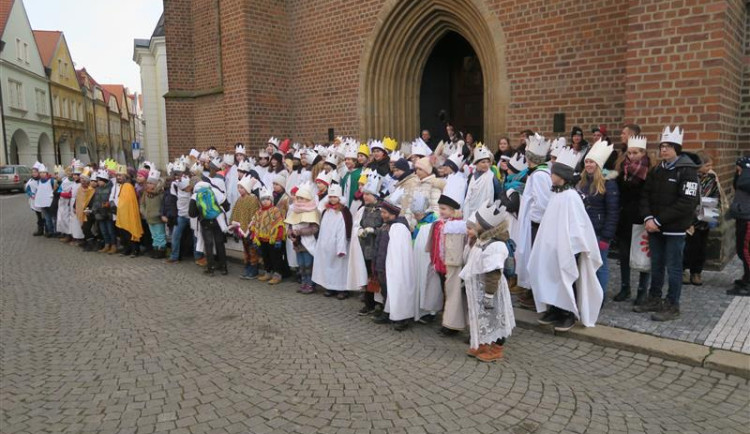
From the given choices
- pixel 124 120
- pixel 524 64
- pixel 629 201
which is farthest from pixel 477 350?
pixel 124 120

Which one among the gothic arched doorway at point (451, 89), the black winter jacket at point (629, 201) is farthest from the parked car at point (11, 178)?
the black winter jacket at point (629, 201)

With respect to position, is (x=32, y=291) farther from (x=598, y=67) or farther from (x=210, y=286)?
(x=598, y=67)

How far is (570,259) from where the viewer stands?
16.5 feet

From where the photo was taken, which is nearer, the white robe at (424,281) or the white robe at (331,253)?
the white robe at (424,281)

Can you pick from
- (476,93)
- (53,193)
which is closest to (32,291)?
(53,193)

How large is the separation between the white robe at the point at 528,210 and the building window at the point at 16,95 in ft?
127

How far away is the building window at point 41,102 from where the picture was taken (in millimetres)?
39125

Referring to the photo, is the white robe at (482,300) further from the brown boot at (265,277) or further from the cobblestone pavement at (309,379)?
the brown boot at (265,277)

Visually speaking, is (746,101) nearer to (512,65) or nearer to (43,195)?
(512,65)

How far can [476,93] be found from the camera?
1241cm

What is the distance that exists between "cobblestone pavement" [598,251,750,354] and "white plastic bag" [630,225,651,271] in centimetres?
46

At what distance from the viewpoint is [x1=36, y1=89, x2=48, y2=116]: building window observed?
39.1 meters

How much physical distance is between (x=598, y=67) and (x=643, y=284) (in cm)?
445

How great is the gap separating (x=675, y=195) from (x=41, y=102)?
45724mm
